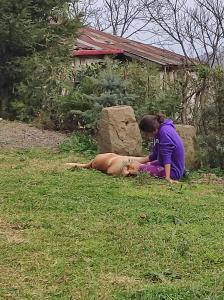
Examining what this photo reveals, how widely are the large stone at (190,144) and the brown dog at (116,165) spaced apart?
1.34 meters

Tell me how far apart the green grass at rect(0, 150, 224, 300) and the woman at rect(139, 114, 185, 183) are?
1.23ft

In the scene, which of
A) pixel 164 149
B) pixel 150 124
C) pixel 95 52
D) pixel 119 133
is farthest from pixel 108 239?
pixel 95 52

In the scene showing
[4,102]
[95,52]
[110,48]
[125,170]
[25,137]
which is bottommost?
[125,170]

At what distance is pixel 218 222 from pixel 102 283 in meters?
2.19

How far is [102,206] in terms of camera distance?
22.1 feet

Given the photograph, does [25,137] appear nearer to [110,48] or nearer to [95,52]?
[95,52]

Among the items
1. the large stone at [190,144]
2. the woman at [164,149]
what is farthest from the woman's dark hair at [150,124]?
the large stone at [190,144]

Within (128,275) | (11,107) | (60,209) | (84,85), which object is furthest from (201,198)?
(11,107)

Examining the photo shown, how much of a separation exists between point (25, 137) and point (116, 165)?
468 cm

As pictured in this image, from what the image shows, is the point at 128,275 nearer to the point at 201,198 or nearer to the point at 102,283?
the point at 102,283

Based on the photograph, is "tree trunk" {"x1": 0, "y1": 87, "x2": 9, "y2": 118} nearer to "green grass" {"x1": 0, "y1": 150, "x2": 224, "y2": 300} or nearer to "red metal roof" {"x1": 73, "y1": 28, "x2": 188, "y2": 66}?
"red metal roof" {"x1": 73, "y1": 28, "x2": 188, "y2": 66}

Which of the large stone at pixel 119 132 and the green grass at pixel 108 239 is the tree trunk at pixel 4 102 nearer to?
the large stone at pixel 119 132

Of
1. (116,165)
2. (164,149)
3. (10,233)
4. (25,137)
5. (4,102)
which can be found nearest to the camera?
(10,233)

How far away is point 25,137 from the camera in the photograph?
13.4 m
